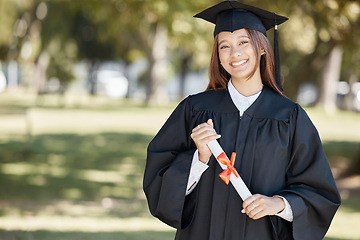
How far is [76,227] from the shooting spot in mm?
6484

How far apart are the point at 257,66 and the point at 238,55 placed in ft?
0.42

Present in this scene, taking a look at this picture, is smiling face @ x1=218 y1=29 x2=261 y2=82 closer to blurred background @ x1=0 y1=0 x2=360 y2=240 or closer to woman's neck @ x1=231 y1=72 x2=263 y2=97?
woman's neck @ x1=231 y1=72 x2=263 y2=97

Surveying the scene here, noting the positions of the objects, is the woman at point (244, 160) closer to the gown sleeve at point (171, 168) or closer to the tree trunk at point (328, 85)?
the gown sleeve at point (171, 168)

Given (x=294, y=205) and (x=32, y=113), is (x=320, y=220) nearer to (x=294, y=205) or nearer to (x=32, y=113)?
(x=294, y=205)

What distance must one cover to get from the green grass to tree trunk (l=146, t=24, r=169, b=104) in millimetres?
9947

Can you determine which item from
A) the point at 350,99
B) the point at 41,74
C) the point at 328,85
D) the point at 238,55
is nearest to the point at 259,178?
the point at 238,55

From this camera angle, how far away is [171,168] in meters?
2.45

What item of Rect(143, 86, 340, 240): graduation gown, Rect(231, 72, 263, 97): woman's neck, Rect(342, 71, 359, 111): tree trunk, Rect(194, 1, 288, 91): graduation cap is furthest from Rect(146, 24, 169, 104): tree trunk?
Rect(143, 86, 340, 240): graduation gown

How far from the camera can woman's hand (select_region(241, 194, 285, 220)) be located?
222cm

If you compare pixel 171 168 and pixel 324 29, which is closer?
pixel 171 168

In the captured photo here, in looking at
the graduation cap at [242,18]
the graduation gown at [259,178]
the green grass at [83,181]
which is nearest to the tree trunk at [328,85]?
the green grass at [83,181]

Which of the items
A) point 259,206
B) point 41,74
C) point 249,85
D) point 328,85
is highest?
point 41,74

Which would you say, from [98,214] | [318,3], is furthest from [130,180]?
[318,3]

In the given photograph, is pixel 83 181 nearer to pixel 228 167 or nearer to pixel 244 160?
pixel 244 160
